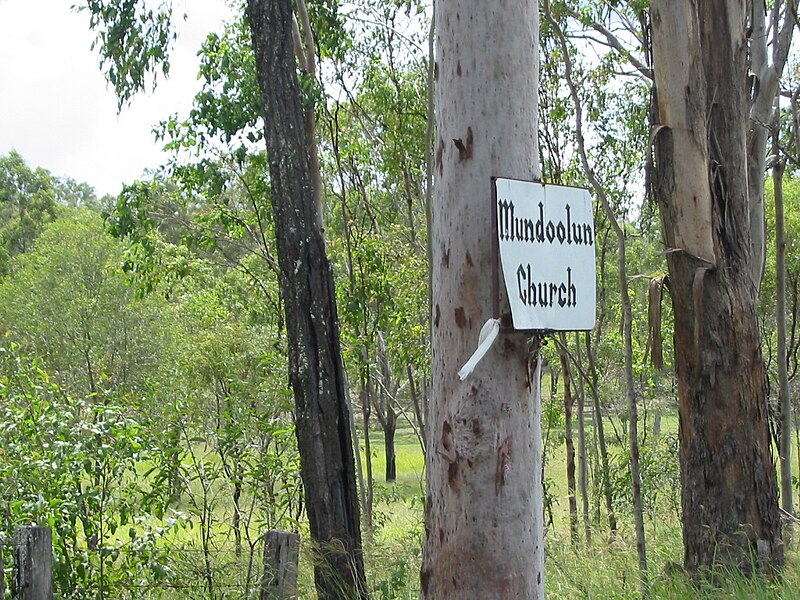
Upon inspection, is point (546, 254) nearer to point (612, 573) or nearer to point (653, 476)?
point (612, 573)

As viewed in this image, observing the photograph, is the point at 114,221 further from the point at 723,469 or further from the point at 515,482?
the point at 515,482

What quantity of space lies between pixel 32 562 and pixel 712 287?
3.99 m

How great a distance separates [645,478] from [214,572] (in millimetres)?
6798

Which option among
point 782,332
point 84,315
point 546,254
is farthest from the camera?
point 84,315

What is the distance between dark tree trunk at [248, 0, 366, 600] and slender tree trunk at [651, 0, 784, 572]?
A: 6.60 feet

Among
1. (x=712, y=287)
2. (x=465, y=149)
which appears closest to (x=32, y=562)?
(x=465, y=149)

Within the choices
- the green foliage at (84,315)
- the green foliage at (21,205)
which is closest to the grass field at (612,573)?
the green foliage at (84,315)

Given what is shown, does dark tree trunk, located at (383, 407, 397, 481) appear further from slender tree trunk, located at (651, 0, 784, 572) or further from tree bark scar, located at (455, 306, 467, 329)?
Result: tree bark scar, located at (455, 306, 467, 329)

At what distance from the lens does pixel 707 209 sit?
5.28 meters

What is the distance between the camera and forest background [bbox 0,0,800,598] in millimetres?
Answer: 5398

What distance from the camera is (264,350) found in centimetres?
1317

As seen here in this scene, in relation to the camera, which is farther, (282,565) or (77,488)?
(77,488)

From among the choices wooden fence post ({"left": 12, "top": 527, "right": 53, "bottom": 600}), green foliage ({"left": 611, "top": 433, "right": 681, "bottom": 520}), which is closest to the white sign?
wooden fence post ({"left": 12, "top": 527, "right": 53, "bottom": 600})

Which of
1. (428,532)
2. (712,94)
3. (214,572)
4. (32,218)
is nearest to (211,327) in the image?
(214,572)
